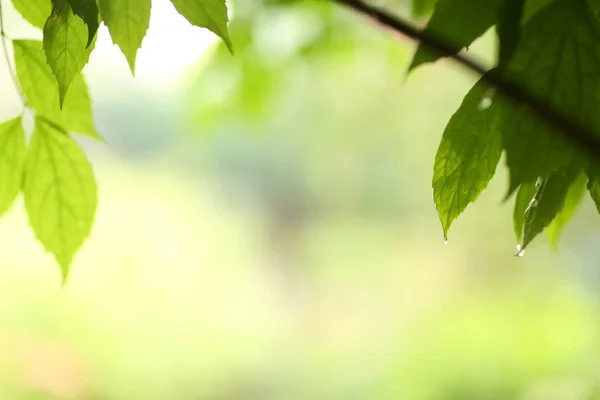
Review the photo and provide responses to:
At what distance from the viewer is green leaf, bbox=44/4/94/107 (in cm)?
28

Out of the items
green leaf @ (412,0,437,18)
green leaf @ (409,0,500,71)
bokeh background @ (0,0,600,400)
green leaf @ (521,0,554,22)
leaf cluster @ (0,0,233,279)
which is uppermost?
bokeh background @ (0,0,600,400)

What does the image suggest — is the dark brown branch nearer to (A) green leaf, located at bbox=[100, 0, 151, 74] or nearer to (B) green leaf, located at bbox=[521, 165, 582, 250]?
(B) green leaf, located at bbox=[521, 165, 582, 250]

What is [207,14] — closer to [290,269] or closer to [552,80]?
[552,80]

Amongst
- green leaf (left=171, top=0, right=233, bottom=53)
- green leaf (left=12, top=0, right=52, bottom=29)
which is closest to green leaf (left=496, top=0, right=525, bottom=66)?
green leaf (left=171, top=0, right=233, bottom=53)

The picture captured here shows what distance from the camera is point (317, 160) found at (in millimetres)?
2008

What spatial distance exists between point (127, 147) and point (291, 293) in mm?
662

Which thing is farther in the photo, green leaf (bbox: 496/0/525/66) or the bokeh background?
the bokeh background

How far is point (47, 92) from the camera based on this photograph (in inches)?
15.4

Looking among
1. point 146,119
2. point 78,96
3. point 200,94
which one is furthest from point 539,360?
point 78,96

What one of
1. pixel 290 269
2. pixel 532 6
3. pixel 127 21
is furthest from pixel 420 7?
pixel 290 269

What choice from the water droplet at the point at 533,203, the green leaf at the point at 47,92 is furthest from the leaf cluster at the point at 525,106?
the green leaf at the point at 47,92

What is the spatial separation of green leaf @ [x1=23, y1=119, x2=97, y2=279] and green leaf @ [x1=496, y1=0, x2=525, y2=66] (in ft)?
0.91

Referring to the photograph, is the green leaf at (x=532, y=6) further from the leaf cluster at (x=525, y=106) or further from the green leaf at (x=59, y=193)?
the green leaf at (x=59, y=193)

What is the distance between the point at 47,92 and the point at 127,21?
5.6 inches
